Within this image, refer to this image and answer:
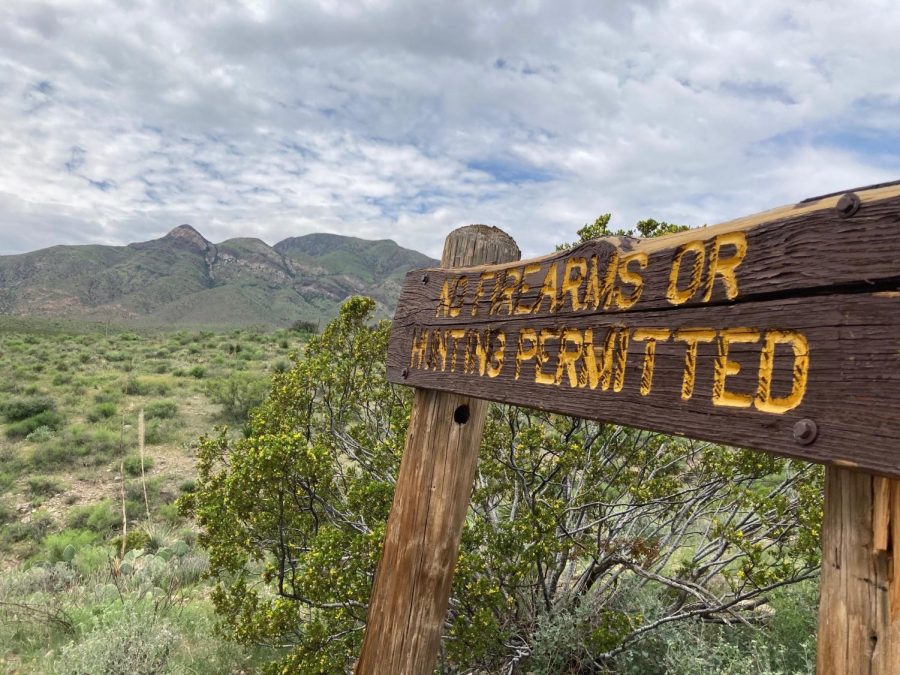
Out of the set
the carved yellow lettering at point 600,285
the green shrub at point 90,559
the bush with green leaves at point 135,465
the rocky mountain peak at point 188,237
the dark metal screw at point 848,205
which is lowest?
the green shrub at point 90,559

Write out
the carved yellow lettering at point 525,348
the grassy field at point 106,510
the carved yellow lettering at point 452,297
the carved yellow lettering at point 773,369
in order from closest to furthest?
1. the carved yellow lettering at point 773,369
2. the carved yellow lettering at point 525,348
3. the carved yellow lettering at point 452,297
4. the grassy field at point 106,510

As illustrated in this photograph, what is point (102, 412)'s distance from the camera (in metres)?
13.7

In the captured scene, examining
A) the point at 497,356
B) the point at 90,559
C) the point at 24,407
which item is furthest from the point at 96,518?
the point at 497,356

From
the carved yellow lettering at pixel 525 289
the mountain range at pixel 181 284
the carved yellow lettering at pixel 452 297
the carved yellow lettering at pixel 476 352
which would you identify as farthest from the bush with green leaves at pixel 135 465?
the mountain range at pixel 181 284

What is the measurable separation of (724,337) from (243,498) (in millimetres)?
2886

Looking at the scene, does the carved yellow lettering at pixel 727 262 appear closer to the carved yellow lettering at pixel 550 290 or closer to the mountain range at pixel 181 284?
the carved yellow lettering at pixel 550 290

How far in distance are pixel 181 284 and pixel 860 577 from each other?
114815 mm

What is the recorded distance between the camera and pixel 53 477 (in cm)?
1020

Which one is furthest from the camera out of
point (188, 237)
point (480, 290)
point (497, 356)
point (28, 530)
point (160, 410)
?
point (188, 237)

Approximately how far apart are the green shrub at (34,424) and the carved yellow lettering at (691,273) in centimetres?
1456

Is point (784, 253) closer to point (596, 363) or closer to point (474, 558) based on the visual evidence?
point (596, 363)

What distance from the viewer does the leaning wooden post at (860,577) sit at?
0.90 meters

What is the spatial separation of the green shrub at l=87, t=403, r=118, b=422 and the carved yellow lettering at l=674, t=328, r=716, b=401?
15101mm

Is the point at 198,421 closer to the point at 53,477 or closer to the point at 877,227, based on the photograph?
the point at 53,477
